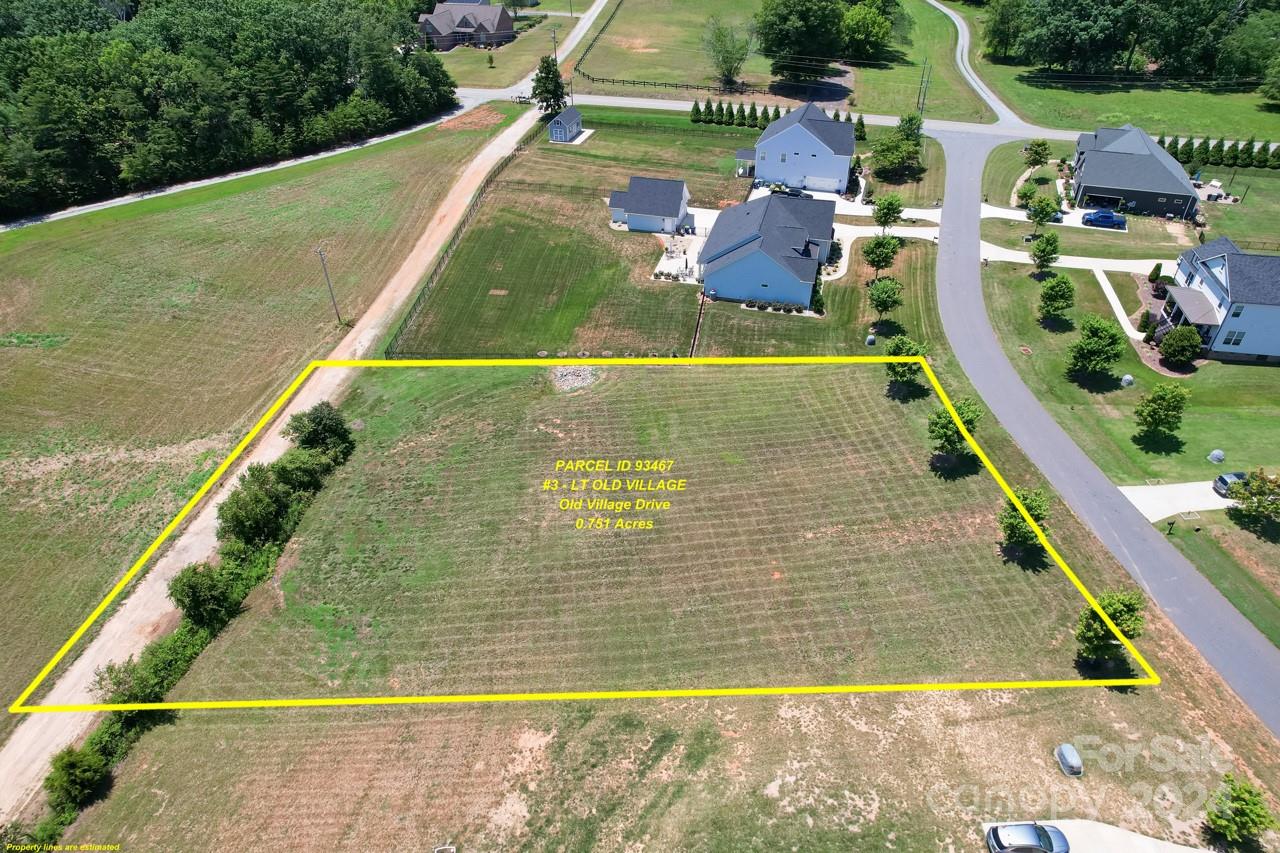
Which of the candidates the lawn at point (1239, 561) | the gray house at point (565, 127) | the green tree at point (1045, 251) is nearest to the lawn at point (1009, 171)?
the green tree at point (1045, 251)

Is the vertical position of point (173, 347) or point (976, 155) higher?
point (976, 155)

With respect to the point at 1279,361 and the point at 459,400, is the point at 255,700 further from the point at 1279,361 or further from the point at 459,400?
the point at 1279,361

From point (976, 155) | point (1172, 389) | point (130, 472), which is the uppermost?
point (976, 155)

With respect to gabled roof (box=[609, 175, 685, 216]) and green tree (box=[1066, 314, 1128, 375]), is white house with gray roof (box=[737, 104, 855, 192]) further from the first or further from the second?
green tree (box=[1066, 314, 1128, 375])

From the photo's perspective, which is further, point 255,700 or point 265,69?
point 265,69

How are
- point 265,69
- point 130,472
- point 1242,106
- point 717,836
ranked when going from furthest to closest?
point 1242,106
point 265,69
point 130,472
point 717,836

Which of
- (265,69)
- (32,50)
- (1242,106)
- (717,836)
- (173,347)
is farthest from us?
(1242,106)

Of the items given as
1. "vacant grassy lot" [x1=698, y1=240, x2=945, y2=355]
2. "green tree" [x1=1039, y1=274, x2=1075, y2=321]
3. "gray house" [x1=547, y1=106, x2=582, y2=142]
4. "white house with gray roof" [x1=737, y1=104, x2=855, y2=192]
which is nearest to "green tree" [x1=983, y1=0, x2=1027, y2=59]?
"white house with gray roof" [x1=737, y1=104, x2=855, y2=192]

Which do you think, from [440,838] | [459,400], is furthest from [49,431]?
[440,838]
